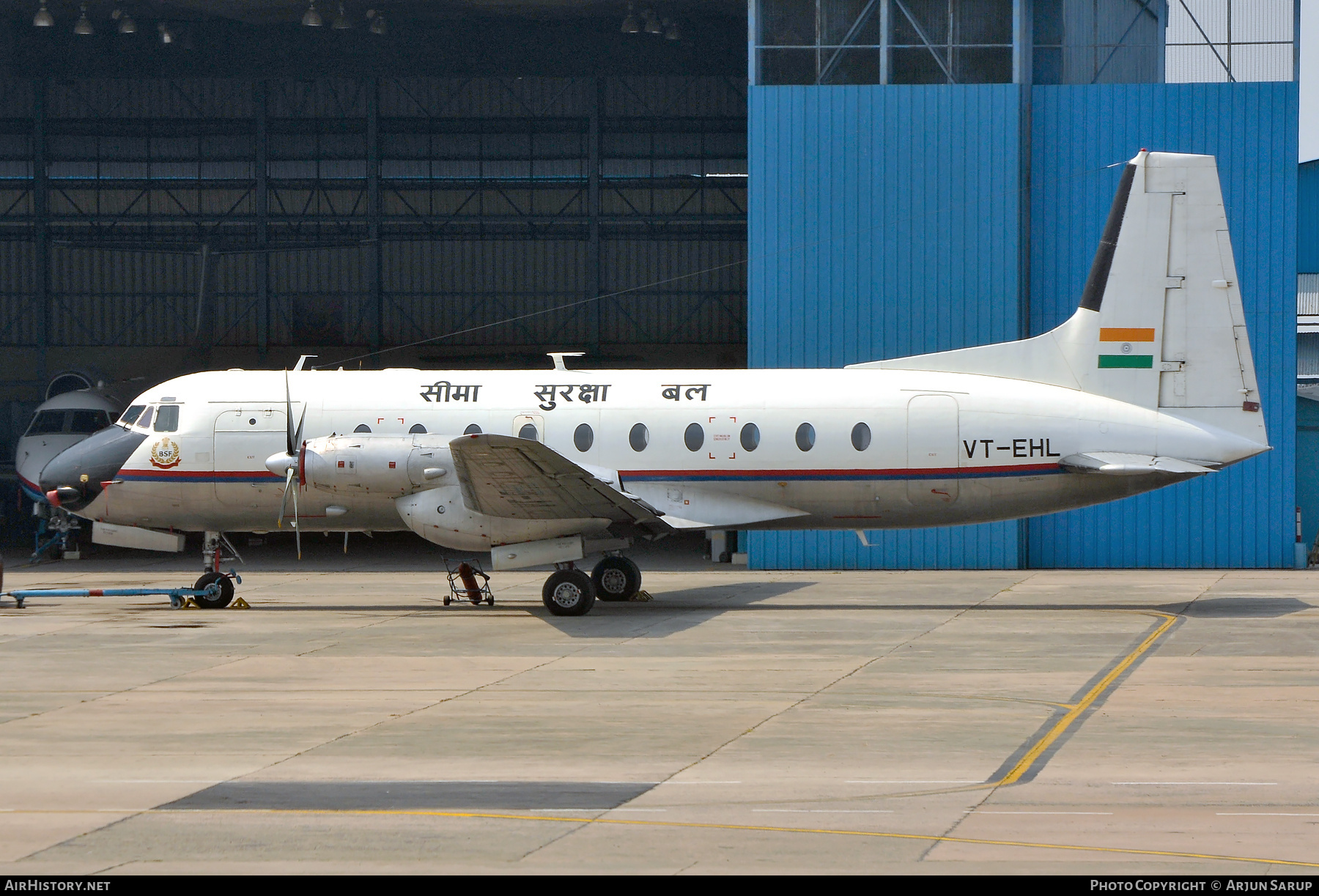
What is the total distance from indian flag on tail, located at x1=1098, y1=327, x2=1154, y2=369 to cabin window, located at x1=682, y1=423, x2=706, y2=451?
5.99m

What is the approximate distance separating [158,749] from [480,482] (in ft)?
25.5

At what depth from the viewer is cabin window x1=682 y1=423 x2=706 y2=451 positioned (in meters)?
20.2

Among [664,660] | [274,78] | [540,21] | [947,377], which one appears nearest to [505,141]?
[540,21]

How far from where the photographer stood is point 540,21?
39.0m

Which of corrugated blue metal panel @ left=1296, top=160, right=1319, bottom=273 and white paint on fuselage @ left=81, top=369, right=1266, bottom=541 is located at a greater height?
Result: corrugated blue metal panel @ left=1296, top=160, right=1319, bottom=273

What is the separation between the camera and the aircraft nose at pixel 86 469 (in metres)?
20.5

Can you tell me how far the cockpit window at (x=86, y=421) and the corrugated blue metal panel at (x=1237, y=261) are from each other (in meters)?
22.1

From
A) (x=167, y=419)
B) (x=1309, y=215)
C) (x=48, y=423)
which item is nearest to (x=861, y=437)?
(x=167, y=419)

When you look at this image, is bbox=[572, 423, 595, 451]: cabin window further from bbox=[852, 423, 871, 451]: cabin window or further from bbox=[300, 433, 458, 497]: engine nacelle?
bbox=[852, 423, 871, 451]: cabin window

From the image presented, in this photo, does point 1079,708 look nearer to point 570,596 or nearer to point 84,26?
point 570,596

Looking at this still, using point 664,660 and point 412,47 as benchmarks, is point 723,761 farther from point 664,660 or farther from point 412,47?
point 412,47

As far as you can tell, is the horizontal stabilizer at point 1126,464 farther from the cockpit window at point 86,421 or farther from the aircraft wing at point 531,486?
the cockpit window at point 86,421

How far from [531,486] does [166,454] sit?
630 cm

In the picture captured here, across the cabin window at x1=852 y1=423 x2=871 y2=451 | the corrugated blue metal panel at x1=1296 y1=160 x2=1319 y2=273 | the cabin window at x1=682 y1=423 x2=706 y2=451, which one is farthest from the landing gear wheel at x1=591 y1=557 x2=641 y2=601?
the corrugated blue metal panel at x1=1296 y1=160 x2=1319 y2=273
